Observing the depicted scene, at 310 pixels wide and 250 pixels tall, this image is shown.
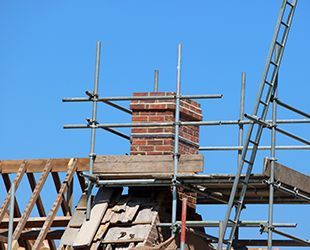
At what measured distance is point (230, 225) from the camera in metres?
19.4

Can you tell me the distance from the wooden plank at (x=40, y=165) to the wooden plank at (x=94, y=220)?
0.79 meters

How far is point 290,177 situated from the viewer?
779 inches

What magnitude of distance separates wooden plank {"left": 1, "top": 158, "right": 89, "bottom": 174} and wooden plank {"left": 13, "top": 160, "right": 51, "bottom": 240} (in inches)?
4.7

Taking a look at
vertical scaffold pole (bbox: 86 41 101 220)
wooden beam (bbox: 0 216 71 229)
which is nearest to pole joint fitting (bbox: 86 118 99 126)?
vertical scaffold pole (bbox: 86 41 101 220)

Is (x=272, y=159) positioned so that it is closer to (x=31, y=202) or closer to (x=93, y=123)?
(x=93, y=123)

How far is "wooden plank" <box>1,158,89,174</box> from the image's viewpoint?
70.7 ft

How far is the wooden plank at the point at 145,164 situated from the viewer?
66.2 ft

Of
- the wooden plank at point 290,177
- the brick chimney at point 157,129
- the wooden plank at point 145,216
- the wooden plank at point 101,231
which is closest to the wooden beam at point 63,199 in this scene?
the wooden plank at point 101,231

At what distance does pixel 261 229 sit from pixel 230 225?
481 millimetres

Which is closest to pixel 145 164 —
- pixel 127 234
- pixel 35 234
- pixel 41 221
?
pixel 127 234

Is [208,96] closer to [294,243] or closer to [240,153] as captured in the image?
[240,153]

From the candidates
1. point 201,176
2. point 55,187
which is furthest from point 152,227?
point 55,187

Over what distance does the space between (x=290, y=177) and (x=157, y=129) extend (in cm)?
245

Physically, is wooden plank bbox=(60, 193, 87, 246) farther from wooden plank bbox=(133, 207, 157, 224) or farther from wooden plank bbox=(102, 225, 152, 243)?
wooden plank bbox=(133, 207, 157, 224)
